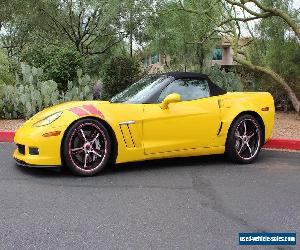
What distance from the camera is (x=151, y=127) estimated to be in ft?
21.0

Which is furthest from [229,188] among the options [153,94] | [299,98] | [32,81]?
[299,98]

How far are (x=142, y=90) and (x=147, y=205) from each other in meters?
2.37

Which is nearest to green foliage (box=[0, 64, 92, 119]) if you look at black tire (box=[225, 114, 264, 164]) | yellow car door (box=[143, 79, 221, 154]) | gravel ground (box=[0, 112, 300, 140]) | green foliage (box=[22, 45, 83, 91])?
gravel ground (box=[0, 112, 300, 140])

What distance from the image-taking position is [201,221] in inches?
175

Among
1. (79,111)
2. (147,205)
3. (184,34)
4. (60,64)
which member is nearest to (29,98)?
(60,64)

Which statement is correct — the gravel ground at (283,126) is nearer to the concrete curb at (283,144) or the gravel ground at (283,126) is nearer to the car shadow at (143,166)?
the concrete curb at (283,144)

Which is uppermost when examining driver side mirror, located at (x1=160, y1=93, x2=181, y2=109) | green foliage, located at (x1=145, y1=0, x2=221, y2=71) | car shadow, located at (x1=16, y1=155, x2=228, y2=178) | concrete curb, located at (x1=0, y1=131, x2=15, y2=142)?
green foliage, located at (x1=145, y1=0, x2=221, y2=71)

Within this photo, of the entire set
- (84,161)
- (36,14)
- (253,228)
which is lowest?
(253,228)

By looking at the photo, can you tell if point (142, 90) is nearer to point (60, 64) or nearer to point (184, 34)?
point (60, 64)

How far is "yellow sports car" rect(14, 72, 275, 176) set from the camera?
19.6ft

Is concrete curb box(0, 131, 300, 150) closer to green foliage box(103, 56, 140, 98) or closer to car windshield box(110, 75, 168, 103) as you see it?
car windshield box(110, 75, 168, 103)

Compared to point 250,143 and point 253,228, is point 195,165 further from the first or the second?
point 253,228

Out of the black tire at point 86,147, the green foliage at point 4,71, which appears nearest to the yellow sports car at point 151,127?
the black tire at point 86,147

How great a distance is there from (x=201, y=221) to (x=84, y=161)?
6.99ft
